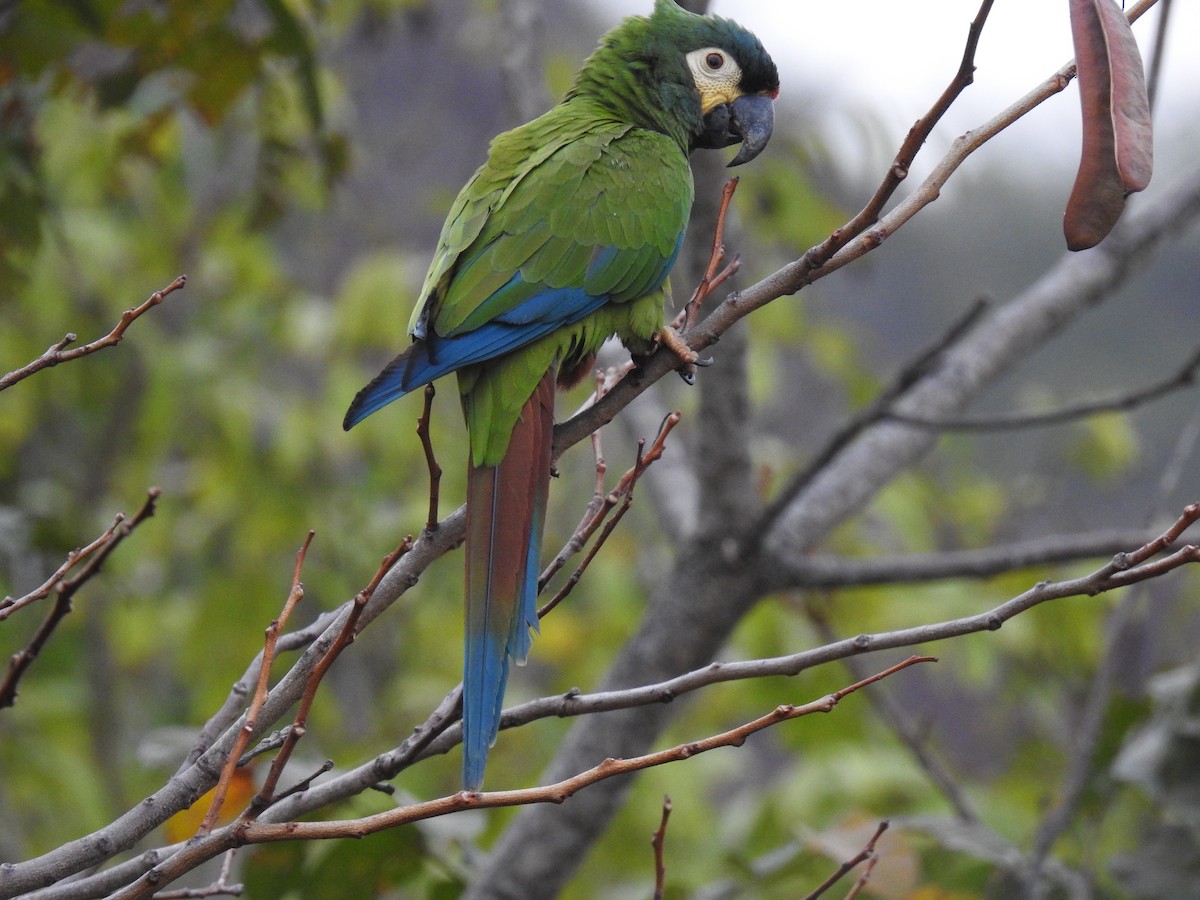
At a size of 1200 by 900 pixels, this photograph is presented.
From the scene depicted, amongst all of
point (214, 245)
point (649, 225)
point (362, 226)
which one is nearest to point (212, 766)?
point (649, 225)

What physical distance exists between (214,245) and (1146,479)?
3.74 meters

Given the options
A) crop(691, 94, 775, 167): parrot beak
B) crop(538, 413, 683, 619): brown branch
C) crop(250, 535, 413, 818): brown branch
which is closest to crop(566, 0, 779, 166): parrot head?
crop(691, 94, 775, 167): parrot beak

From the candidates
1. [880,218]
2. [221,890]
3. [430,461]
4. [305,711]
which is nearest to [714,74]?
[880,218]

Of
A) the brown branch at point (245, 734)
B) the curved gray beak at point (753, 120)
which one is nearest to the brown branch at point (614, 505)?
the brown branch at point (245, 734)

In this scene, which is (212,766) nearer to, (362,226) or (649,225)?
(649,225)

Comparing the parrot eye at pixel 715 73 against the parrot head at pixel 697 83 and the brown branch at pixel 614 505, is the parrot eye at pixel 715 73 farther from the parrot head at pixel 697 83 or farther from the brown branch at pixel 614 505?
the brown branch at pixel 614 505

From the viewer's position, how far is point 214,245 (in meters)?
4.37

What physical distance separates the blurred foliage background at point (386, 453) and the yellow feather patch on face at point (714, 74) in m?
0.63

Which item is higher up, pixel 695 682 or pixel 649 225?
pixel 649 225

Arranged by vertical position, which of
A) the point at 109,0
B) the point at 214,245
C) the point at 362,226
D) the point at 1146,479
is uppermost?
the point at 362,226

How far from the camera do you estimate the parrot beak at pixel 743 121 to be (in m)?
1.90

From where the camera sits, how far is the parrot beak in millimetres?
1899

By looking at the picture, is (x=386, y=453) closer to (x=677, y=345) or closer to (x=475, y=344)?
(x=475, y=344)

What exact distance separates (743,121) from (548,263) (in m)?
0.55
